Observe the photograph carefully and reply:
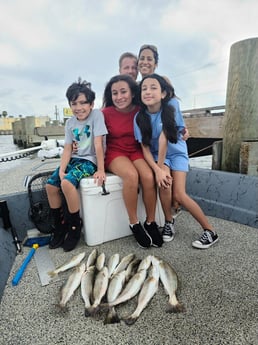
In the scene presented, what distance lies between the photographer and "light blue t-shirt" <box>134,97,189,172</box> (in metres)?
2.08

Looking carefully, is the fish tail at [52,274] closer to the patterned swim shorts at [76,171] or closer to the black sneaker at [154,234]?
the patterned swim shorts at [76,171]

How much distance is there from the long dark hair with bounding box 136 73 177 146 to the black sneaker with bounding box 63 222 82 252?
0.97 meters

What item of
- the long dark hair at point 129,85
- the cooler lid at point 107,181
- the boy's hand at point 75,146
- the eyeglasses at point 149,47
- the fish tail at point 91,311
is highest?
the eyeglasses at point 149,47

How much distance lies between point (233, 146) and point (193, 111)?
4.73 m

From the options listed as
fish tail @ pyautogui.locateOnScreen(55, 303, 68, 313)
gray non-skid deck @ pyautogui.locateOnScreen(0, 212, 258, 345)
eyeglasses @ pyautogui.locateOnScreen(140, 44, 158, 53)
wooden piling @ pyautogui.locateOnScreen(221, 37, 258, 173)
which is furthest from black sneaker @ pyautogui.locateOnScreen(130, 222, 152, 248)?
eyeglasses @ pyautogui.locateOnScreen(140, 44, 158, 53)

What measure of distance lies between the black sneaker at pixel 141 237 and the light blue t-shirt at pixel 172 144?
1.98 ft

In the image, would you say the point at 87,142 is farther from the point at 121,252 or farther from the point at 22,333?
the point at 22,333

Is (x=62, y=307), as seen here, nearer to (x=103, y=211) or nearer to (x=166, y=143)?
(x=103, y=211)

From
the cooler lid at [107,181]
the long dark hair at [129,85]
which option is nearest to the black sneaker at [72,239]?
the cooler lid at [107,181]

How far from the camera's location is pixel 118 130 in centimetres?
224

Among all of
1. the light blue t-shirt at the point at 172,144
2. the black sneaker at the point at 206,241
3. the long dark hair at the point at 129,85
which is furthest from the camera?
the long dark hair at the point at 129,85

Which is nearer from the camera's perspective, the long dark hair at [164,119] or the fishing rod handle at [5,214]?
the long dark hair at [164,119]

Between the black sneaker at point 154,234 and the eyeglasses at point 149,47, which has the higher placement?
the eyeglasses at point 149,47

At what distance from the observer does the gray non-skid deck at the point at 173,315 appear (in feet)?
3.85
